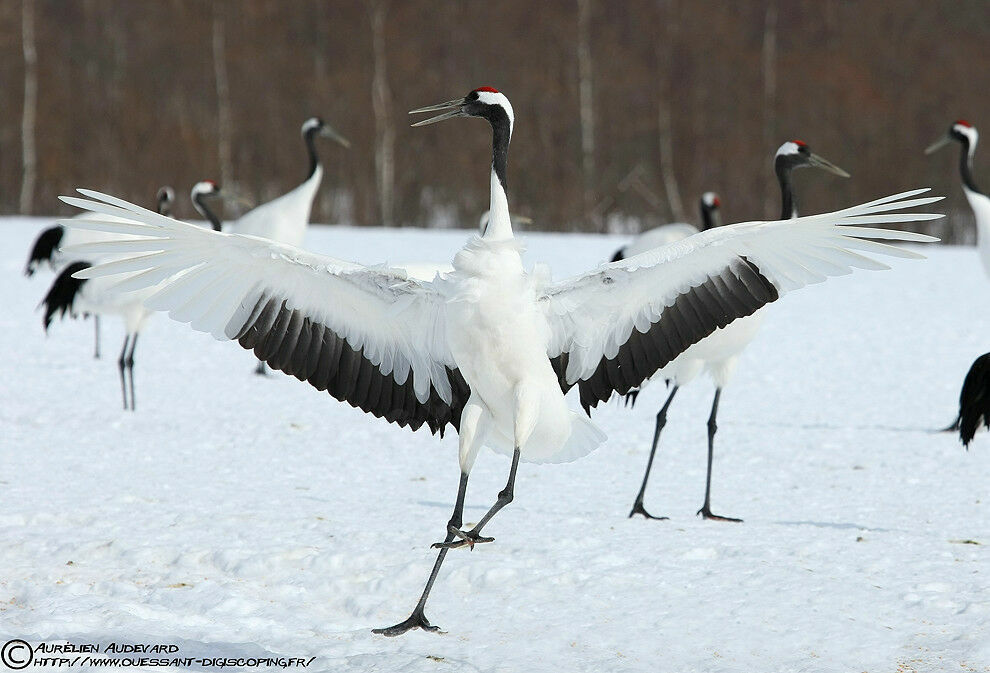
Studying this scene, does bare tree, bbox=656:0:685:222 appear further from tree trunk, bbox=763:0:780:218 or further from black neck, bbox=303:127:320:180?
black neck, bbox=303:127:320:180

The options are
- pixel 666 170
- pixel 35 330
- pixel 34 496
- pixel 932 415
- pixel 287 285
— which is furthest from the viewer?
pixel 666 170

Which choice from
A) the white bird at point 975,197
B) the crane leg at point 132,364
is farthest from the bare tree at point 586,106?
the crane leg at point 132,364

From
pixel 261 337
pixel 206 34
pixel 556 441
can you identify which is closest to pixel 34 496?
pixel 261 337

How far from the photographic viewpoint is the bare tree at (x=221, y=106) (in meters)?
19.5

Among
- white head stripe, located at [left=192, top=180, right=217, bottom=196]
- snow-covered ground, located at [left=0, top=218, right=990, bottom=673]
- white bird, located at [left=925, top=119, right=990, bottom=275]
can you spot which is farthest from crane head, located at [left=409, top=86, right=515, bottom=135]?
white head stripe, located at [left=192, top=180, right=217, bottom=196]

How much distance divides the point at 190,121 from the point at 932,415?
612 inches

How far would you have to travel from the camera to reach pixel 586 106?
63.1ft

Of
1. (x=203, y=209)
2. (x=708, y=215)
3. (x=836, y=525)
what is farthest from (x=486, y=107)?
(x=203, y=209)

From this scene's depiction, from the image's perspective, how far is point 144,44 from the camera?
68.6 ft

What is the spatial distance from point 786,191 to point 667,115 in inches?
568

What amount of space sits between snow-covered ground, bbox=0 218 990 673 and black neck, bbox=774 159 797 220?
4.01ft

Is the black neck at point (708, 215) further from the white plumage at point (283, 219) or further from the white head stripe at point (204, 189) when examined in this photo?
the white head stripe at point (204, 189)

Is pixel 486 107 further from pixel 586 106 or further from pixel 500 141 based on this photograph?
pixel 586 106

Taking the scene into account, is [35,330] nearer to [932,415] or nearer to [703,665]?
[932,415]
